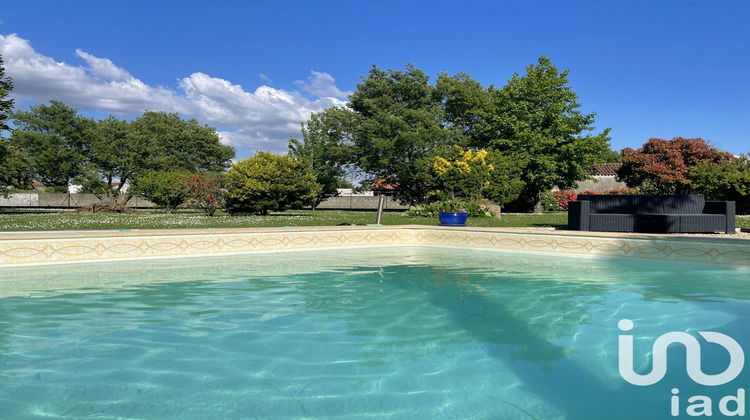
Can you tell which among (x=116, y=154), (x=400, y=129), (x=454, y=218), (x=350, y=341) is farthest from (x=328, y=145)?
(x=350, y=341)

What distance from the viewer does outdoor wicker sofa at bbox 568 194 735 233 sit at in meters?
11.9

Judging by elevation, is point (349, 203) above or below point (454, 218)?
above

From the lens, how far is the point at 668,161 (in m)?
26.8

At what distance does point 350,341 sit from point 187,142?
49799 millimetres

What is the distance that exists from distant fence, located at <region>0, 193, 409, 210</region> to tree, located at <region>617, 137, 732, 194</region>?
19.0m

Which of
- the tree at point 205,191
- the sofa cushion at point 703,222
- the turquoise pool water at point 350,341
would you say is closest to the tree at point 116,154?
the tree at point 205,191

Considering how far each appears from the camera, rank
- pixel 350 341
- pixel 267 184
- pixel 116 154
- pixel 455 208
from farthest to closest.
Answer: pixel 116 154 < pixel 267 184 < pixel 455 208 < pixel 350 341

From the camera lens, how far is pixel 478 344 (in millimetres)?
4336

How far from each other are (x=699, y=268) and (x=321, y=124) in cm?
3170

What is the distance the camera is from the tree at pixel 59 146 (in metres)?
32.1

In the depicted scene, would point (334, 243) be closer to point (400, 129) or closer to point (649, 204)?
point (649, 204)

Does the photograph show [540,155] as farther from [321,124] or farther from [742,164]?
[321,124]

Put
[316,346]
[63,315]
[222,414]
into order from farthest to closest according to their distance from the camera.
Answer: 1. [63,315]
2. [316,346]
3. [222,414]

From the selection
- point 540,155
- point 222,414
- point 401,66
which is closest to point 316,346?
point 222,414
